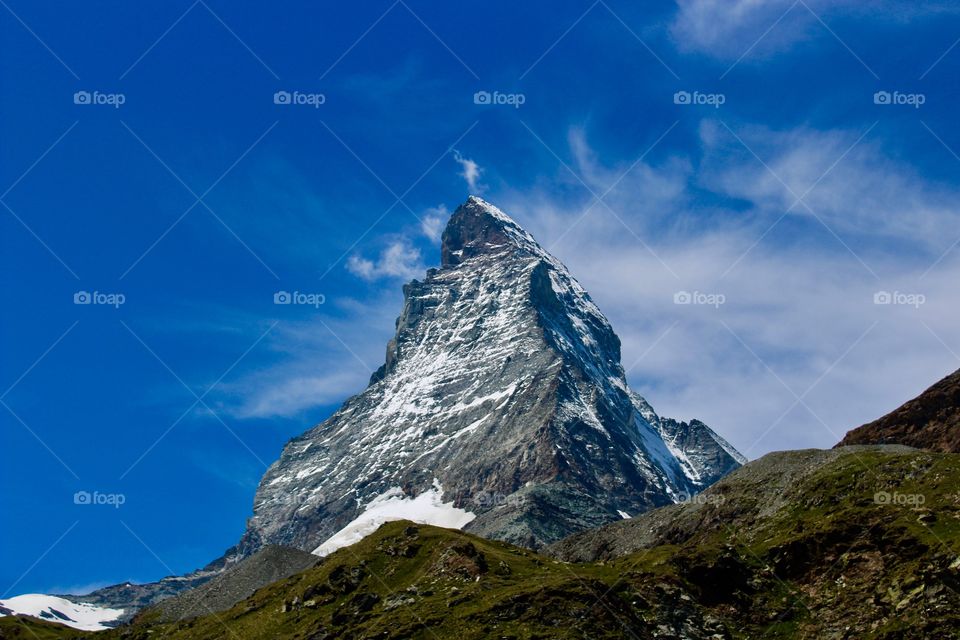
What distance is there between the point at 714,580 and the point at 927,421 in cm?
9348

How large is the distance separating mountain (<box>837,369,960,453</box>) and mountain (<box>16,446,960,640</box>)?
39.9 metres

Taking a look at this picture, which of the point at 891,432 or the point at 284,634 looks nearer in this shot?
the point at 284,634

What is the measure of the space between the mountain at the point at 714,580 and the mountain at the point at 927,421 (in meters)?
39.9

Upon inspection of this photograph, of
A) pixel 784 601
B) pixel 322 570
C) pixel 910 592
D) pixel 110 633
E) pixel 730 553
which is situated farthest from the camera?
pixel 110 633

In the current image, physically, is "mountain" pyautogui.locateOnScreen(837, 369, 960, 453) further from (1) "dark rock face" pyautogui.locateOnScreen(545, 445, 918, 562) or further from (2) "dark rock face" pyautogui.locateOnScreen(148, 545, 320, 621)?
(2) "dark rock face" pyautogui.locateOnScreen(148, 545, 320, 621)

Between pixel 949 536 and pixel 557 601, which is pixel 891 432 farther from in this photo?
pixel 557 601

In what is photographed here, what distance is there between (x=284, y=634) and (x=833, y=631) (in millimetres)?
66657

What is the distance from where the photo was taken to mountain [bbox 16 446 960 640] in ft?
320

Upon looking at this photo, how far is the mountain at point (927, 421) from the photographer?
584 feet

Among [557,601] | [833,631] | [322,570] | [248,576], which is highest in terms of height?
[248,576]

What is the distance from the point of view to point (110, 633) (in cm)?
15438

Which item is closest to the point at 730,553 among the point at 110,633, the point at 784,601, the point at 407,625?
the point at 784,601

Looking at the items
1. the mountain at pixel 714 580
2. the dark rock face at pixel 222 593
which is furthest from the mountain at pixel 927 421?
the dark rock face at pixel 222 593

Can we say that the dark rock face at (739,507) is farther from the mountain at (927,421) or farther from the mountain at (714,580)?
the mountain at (927,421)
